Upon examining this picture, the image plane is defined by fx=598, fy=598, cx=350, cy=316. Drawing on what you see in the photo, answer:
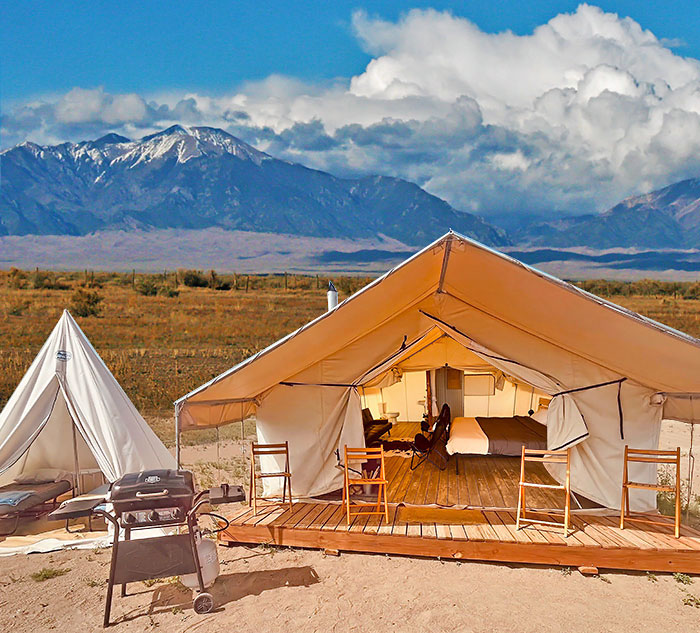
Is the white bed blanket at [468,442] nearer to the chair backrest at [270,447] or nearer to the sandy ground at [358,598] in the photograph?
the chair backrest at [270,447]

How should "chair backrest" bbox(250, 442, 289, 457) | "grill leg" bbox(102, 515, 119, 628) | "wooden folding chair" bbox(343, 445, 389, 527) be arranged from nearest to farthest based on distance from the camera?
"grill leg" bbox(102, 515, 119, 628)
"wooden folding chair" bbox(343, 445, 389, 527)
"chair backrest" bbox(250, 442, 289, 457)

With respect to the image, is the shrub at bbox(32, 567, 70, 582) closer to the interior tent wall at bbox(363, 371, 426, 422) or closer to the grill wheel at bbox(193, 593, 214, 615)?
the grill wheel at bbox(193, 593, 214, 615)

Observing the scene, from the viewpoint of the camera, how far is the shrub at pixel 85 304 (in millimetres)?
32281

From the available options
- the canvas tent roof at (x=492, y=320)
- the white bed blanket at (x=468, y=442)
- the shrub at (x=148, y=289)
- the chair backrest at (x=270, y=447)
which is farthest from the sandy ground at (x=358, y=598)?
the shrub at (x=148, y=289)

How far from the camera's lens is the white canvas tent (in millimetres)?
5930

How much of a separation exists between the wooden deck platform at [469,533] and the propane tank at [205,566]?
0.98 meters

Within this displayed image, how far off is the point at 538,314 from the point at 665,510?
2.62 m

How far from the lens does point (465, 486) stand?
6.72m

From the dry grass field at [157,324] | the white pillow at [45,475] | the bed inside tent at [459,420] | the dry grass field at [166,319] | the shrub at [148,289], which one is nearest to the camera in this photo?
the bed inside tent at [459,420]

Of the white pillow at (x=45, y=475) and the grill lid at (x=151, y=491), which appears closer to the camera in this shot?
the grill lid at (x=151, y=491)

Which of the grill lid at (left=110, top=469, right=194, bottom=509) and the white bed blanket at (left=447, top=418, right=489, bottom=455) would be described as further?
the white bed blanket at (left=447, top=418, right=489, bottom=455)

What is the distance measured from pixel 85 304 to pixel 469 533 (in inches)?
1266

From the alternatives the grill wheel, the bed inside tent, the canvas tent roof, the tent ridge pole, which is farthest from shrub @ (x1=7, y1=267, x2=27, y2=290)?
the grill wheel

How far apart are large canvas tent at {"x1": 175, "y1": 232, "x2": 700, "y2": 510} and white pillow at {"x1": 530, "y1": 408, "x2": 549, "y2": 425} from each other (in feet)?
9.80
